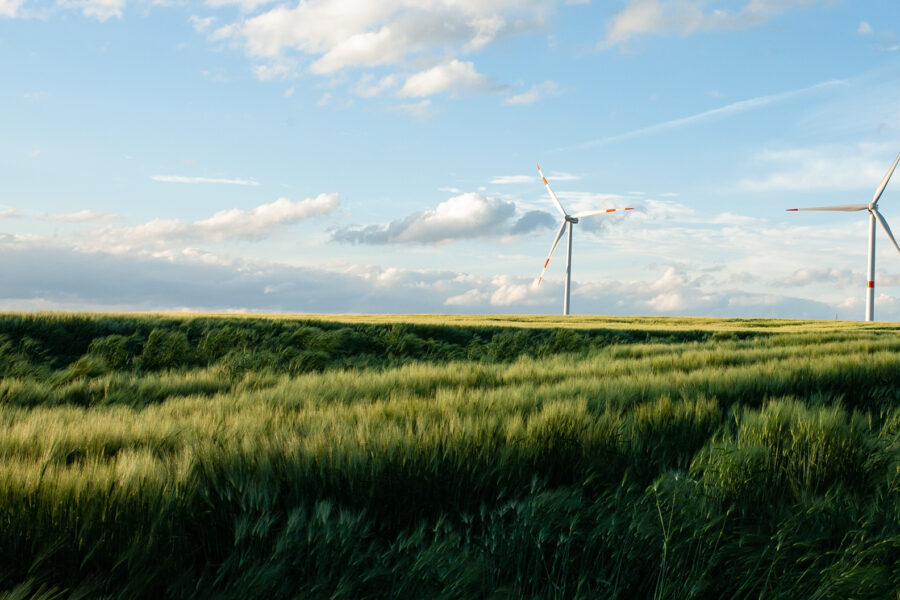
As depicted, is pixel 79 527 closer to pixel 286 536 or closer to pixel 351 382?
pixel 286 536

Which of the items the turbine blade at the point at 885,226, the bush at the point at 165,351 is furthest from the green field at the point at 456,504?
the turbine blade at the point at 885,226

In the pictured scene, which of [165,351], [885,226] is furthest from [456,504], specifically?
[885,226]

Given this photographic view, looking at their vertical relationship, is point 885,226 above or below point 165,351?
above

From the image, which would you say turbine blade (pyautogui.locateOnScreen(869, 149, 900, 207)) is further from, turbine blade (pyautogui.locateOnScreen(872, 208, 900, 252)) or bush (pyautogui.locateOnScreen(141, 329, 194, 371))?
bush (pyautogui.locateOnScreen(141, 329, 194, 371))

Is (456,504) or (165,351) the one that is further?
(165,351)

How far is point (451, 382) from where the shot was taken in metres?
6.95

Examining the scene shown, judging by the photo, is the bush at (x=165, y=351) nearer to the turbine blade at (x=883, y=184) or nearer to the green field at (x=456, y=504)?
the green field at (x=456, y=504)

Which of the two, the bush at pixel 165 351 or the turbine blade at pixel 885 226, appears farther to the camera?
the turbine blade at pixel 885 226

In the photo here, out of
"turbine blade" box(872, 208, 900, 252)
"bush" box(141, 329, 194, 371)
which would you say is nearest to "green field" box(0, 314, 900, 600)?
"bush" box(141, 329, 194, 371)

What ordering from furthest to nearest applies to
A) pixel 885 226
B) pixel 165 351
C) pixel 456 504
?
1. pixel 885 226
2. pixel 165 351
3. pixel 456 504

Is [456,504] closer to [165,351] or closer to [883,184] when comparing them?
[165,351]

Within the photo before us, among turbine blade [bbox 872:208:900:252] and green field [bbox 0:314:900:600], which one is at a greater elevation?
turbine blade [bbox 872:208:900:252]

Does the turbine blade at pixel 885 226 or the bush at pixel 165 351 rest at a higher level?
the turbine blade at pixel 885 226

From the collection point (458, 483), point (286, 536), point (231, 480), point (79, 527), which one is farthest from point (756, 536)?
point (79, 527)
